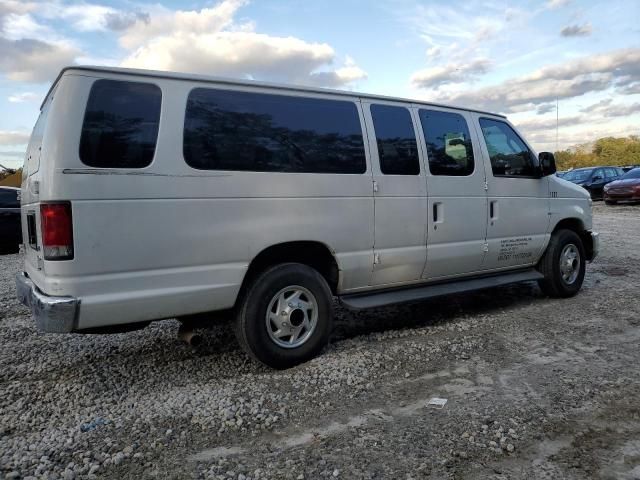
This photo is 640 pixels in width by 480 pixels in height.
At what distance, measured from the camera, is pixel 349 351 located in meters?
4.46

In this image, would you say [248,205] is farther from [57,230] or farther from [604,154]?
[604,154]

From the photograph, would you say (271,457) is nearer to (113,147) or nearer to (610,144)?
(113,147)

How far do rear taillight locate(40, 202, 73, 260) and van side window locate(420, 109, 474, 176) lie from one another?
124 inches

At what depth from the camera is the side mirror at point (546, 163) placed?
5.91m

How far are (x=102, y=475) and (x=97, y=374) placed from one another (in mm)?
1541

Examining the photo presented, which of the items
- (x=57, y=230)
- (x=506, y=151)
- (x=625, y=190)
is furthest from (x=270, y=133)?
(x=625, y=190)

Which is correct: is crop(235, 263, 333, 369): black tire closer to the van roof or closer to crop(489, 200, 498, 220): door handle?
the van roof

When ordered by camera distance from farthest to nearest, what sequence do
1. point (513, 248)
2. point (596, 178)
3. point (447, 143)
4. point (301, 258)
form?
point (596, 178) < point (513, 248) < point (447, 143) < point (301, 258)

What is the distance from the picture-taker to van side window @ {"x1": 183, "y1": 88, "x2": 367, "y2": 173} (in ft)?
12.3

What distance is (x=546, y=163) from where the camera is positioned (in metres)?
5.92

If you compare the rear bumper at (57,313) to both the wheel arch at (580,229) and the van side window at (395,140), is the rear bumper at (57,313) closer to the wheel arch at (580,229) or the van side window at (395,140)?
the van side window at (395,140)

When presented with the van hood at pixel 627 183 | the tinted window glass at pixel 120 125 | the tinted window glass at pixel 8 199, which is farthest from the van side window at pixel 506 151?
the van hood at pixel 627 183

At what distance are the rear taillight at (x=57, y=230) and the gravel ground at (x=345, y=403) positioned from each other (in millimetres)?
1053

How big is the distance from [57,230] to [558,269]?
207 inches
